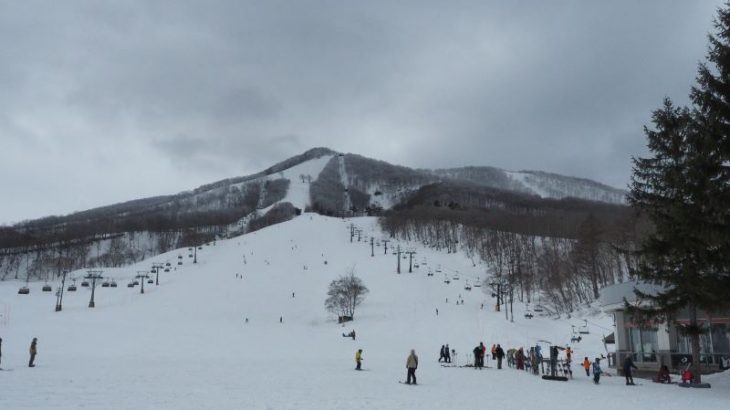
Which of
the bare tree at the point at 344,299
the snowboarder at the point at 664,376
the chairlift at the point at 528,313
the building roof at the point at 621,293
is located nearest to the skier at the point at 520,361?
the building roof at the point at 621,293

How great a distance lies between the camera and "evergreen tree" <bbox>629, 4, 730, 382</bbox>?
52.1 ft

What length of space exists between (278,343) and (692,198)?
27392 mm

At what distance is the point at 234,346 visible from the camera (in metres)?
34.3

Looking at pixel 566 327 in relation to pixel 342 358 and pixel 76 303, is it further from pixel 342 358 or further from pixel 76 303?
pixel 76 303

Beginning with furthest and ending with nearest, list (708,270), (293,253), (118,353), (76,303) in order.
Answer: (293,253) < (76,303) < (118,353) < (708,270)

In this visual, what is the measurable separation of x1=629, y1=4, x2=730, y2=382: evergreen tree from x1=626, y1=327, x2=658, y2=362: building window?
6.89m

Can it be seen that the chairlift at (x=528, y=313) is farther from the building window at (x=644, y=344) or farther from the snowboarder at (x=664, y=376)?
the snowboarder at (x=664, y=376)

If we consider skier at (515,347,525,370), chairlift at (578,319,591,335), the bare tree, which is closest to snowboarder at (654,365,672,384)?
skier at (515,347,525,370)

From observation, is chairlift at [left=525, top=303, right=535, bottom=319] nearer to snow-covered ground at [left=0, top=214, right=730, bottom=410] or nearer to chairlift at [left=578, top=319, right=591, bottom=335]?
snow-covered ground at [left=0, top=214, right=730, bottom=410]

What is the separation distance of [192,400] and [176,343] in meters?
22.3

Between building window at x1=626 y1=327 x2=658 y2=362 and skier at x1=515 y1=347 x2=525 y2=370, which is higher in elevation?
building window at x1=626 y1=327 x2=658 y2=362

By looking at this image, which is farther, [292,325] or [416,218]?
[416,218]

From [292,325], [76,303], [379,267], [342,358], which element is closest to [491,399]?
[342,358]

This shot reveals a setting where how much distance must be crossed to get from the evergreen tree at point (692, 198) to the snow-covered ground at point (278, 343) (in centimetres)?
325
